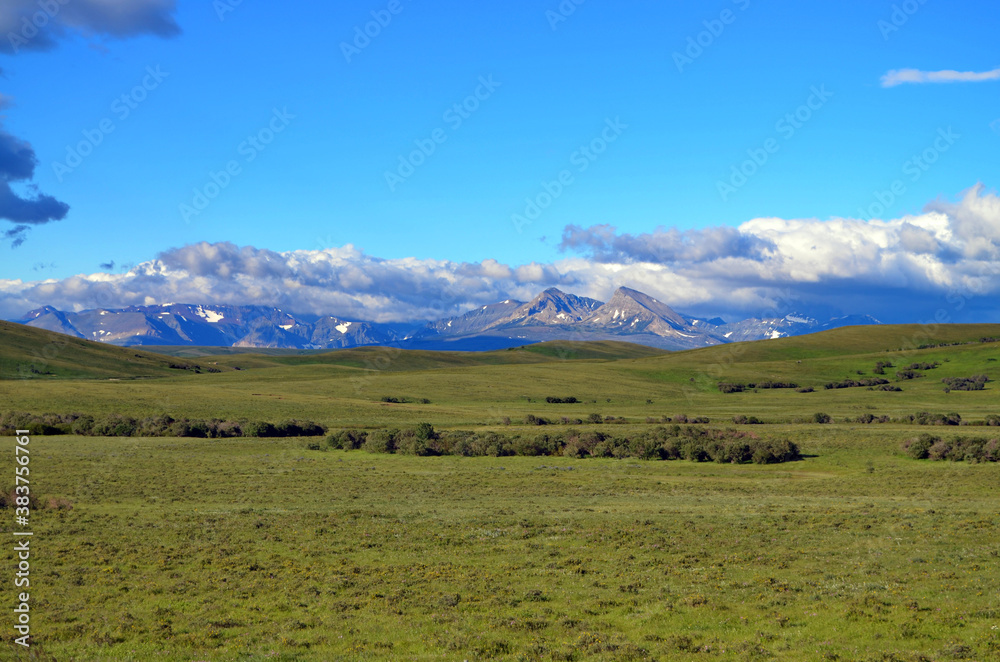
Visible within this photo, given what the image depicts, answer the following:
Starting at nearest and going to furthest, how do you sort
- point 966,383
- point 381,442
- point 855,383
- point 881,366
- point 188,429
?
point 381,442 < point 188,429 < point 966,383 < point 855,383 < point 881,366

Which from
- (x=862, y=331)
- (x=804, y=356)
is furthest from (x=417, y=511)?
(x=862, y=331)

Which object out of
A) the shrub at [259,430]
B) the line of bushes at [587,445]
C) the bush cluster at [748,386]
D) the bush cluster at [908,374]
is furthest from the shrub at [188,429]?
the bush cluster at [908,374]

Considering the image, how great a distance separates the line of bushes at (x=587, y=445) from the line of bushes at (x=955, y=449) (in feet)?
24.9

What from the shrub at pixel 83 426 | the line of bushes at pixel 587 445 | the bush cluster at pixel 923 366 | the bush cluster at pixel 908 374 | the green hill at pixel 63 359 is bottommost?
the line of bushes at pixel 587 445

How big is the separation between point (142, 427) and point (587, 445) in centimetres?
3855

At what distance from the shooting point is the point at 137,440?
5516 centimetres

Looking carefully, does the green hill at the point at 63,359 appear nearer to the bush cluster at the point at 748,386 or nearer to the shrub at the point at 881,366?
the bush cluster at the point at 748,386

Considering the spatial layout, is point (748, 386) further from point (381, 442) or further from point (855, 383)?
point (381, 442)

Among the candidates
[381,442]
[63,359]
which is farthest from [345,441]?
[63,359]

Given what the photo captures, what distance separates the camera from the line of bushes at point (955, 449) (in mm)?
44656

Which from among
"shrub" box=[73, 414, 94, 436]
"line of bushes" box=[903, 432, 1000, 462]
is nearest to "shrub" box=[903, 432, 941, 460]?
"line of bushes" box=[903, 432, 1000, 462]

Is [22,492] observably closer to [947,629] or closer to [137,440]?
[137,440]

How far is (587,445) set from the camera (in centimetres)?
5447

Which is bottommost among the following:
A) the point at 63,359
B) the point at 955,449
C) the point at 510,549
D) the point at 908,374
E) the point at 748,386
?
the point at 510,549
